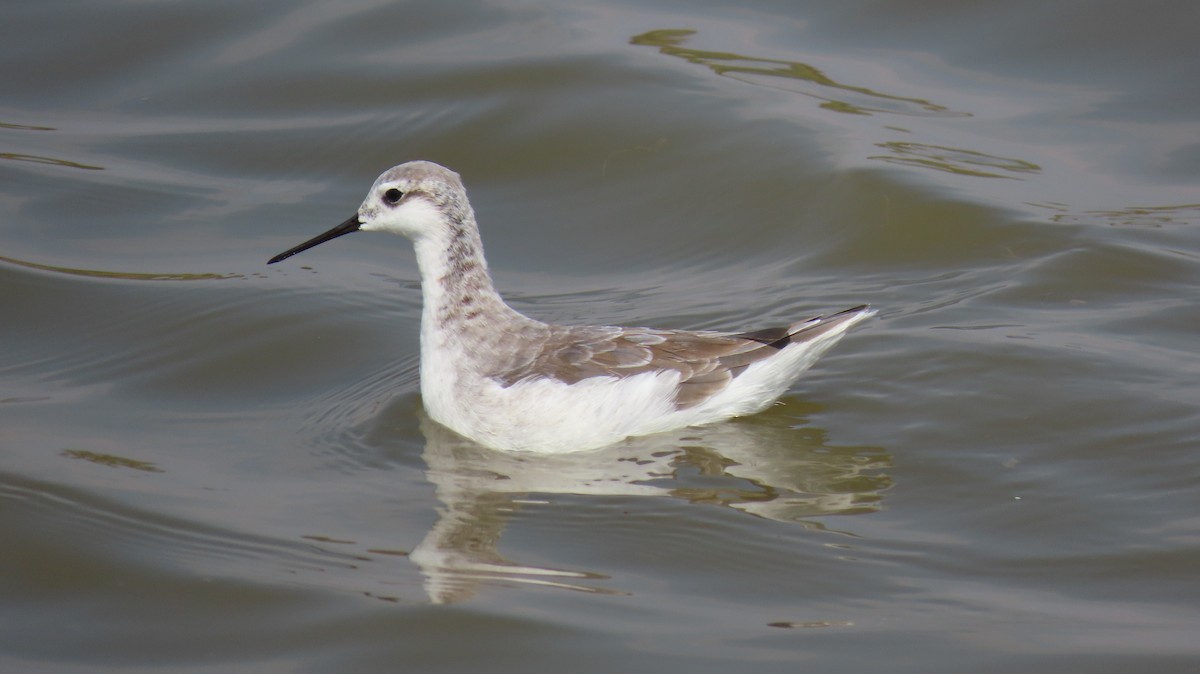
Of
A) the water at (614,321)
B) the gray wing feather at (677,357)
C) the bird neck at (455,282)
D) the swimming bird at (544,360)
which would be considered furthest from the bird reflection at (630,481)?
the bird neck at (455,282)

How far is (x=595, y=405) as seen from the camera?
8.00 m

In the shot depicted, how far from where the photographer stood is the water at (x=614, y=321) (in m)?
6.35

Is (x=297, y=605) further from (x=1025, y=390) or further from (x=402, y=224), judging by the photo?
(x=1025, y=390)

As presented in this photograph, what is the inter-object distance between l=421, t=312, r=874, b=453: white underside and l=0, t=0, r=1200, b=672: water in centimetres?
13

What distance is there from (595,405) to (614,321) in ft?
6.50

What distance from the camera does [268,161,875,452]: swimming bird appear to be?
802cm

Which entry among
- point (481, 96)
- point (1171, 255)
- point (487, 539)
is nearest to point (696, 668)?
point (487, 539)

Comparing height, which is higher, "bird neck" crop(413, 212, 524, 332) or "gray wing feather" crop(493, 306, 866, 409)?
"bird neck" crop(413, 212, 524, 332)

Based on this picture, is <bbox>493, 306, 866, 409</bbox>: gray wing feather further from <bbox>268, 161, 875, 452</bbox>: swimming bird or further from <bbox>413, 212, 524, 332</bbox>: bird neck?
<bbox>413, 212, 524, 332</bbox>: bird neck

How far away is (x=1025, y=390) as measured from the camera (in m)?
8.35

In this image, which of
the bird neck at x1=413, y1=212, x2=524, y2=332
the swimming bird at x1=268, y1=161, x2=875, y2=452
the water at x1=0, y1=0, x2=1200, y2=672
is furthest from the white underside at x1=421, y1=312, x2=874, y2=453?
the bird neck at x1=413, y1=212, x2=524, y2=332

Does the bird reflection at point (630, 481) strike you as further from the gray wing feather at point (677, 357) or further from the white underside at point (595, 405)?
the gray wing feather at point (677, 357)

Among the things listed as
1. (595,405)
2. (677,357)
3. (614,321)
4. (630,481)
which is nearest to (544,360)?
(595,405)

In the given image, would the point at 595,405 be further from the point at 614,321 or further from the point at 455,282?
the point at 614,321
